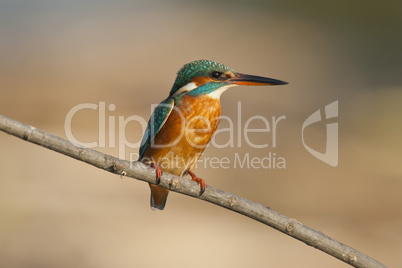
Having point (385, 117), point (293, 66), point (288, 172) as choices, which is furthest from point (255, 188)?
point (293, 66)

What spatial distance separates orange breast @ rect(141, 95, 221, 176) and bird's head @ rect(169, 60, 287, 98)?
0.13 ft

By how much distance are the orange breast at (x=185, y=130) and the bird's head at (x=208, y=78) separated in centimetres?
4


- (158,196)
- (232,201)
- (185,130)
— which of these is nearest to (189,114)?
(185,130)

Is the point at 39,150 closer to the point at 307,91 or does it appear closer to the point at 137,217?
the point at 137,217

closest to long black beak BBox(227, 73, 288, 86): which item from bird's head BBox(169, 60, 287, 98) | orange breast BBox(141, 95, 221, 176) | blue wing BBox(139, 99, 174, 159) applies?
bird's head BBox(169, 60, 287, 98)

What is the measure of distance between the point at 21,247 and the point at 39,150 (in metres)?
1.49

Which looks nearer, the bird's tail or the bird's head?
the bird's head

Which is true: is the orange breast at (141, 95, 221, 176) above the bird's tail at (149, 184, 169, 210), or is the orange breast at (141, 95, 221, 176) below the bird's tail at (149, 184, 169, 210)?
above

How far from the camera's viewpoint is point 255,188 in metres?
5.20

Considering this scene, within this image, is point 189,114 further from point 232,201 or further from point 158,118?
point 232,201

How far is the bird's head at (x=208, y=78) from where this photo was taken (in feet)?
7.52

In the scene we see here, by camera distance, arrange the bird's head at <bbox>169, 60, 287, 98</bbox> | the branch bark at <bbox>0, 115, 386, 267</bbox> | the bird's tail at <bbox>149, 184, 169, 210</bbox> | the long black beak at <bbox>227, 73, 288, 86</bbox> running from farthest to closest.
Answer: the bird's tail at <bbox>149, 184, 169, 210</bbox>, the bird's head at <bbox>169, 60, 287, 98</bbox>, the long black beak at <bbox>227, 73, 288, 86</bbox>, the branch bark at <bbox>0, 115, 386, 267</bbox>

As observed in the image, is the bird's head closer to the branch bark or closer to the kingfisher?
the kingfisher

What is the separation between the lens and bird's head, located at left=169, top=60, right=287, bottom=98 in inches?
90.3
